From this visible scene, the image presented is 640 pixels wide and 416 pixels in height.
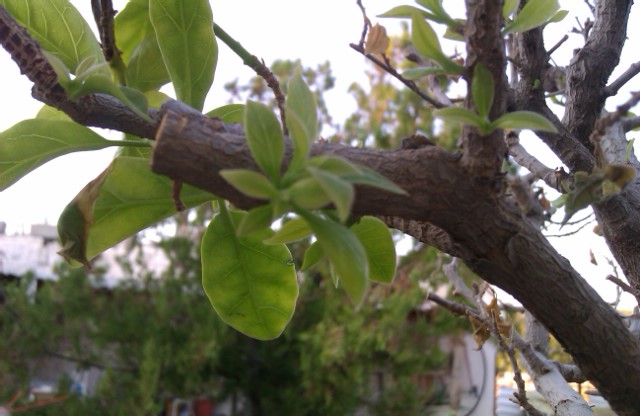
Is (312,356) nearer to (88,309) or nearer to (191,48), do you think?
(88,309)

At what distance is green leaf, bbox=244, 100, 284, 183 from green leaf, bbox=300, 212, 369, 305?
0.09 ft

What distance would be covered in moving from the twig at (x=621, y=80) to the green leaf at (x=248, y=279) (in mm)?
331

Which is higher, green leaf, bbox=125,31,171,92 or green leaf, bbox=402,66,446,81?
green leaf, bbox=125,31,171,92

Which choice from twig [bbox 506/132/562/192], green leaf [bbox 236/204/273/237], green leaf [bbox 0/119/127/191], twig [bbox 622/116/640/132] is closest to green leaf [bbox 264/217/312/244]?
green leaf [bbox 236/204/273/237]

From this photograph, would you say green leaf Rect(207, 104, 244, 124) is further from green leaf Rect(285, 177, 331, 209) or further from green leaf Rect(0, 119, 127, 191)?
green leaf Rect(285, 177, 331, 209)

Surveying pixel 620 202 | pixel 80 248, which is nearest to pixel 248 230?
pixel 80 248

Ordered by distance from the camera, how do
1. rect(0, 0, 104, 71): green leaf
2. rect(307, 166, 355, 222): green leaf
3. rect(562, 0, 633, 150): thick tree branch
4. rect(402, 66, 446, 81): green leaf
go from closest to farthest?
rect(307, 166, 355, 222): green leaf, rect(402, 66, 446, 81): green leaf, rect(0, 0, 104, 71): green leaf, rect(562, 0, 633, 150): thick tree branch

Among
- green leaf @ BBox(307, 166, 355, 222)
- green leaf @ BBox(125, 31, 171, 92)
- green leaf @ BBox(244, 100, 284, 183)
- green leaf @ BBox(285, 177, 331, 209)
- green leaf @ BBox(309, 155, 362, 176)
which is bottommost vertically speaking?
green leaf @ BBox(307, 166, 355, 222)

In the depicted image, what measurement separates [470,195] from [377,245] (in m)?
0.09

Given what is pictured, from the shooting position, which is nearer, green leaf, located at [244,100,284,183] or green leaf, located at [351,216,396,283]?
green leaf, located at [244,100,284,183]

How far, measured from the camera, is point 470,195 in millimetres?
318

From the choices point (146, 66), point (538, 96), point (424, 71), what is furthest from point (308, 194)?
point (538, 96)

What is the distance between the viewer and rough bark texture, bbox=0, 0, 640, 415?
283 mm

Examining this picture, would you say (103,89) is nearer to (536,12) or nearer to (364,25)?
(536,12)
